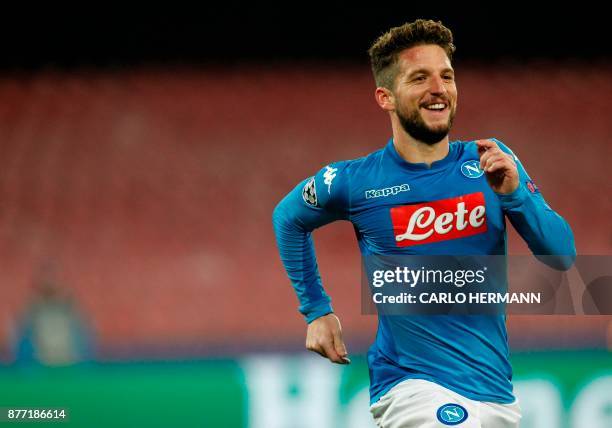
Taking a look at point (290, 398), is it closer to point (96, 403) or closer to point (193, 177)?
point (96, 403)

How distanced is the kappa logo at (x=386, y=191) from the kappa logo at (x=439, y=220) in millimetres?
58

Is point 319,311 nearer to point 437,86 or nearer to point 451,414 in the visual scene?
point 451,414

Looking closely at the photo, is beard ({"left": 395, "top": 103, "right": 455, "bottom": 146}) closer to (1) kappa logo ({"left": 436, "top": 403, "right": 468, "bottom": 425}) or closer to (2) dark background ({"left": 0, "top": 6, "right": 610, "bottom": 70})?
(1) kappa logo ({"left": 436, "top": 403, "right": 468, "bottom": 425})

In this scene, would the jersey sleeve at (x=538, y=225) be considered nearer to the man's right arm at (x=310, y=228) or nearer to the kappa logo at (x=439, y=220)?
the kappa logo at (x=439, y=220)

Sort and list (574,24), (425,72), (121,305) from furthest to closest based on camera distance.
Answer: (121,305) < (574,24) < (425,72)

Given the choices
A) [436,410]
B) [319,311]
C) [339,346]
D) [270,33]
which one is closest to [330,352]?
[339,346]

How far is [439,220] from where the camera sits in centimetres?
277

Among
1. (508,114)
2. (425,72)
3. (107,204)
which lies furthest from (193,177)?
(425,72)

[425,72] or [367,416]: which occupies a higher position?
[425,72]

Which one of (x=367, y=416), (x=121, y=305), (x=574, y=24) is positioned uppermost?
(x=574, y=24)

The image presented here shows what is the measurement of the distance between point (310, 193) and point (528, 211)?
31.7 inches

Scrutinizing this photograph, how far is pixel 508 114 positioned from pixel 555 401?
4928 millimetres

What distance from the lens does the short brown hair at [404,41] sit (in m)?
2.85

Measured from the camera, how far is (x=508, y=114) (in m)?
9.66
